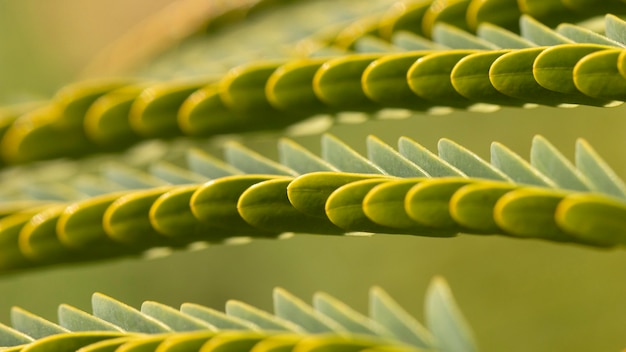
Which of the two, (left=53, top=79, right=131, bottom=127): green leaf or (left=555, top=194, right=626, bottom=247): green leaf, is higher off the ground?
(left=53, top=79, right=131, bottom=127): green leaf

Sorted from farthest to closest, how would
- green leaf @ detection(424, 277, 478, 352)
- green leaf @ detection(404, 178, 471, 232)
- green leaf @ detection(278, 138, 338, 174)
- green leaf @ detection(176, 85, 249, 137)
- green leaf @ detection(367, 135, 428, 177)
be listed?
1. green leaf @ detection(176, 85, 249, 137)
2. green leaf @ detection(278, 138, 338, 174)
3. green leaf @ detection(367, 135, 428, 177)
4. green leaf @ detection(404, 178, 471, 232)
5. green leaf @ detection(424, 277, 478, 352)

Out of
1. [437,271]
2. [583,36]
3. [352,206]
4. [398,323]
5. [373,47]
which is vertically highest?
[373,47]

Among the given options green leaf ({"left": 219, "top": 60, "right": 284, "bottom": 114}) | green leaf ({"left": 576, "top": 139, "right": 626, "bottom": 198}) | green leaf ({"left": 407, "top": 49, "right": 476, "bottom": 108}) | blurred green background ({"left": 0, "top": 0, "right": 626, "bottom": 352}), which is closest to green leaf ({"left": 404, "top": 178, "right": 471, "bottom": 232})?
green leaf ({"left": 576, "top": 139, "right": 626, "bottom": 198})

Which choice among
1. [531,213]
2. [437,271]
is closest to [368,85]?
[531,213]

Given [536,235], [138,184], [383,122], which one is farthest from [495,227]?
[383,122]

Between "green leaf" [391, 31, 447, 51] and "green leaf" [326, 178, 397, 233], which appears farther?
"green leaf" [391, 31, 447, 51]

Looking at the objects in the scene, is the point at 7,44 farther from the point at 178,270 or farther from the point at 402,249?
the point at 402,249

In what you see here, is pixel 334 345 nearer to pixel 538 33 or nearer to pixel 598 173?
pixel 598 173

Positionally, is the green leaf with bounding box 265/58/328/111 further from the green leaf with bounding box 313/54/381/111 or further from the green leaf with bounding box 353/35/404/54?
the green leaf with bounding box 353/35/404/54
